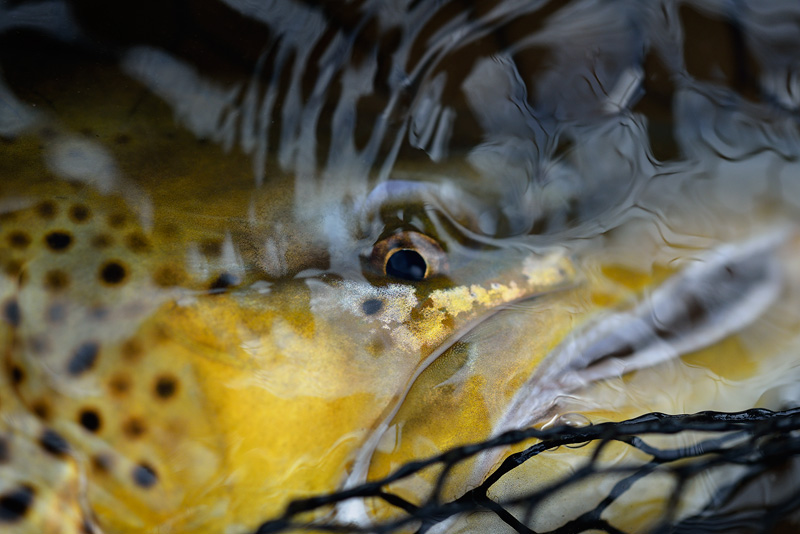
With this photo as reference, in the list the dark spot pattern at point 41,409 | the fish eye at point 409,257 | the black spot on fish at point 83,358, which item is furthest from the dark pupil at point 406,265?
the dark spot pattern at point 41,409

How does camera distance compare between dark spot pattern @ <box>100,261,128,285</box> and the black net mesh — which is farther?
dark spot pattern @ <box>100,261,128,285</box>

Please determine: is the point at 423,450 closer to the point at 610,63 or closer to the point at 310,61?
the point at 310,61

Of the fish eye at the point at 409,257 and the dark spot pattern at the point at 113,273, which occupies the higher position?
the fish eye at the point at 409,257

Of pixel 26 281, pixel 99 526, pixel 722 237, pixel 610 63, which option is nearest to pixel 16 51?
pixel 26 281

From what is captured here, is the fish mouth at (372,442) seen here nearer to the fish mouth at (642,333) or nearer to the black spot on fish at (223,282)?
the fish mouth at (642,333)

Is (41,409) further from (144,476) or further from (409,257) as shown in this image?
(409,257)

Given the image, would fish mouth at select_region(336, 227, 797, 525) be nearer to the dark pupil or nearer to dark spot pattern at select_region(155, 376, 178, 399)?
the dark pupil

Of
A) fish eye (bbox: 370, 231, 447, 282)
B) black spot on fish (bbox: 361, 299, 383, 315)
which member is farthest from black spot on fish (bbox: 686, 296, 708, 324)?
black spot on fish (bbox: 361, 299, 383, 315)

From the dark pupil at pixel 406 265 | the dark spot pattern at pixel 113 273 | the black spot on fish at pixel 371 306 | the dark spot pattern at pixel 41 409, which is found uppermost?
the dark pupil at pixel 406 265
